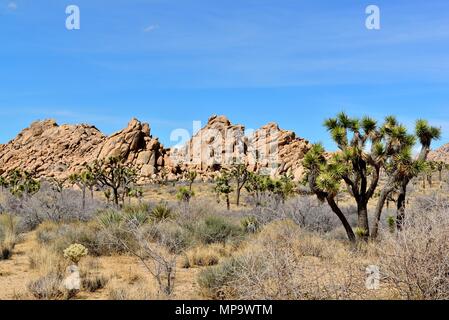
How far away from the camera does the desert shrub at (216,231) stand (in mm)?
13859

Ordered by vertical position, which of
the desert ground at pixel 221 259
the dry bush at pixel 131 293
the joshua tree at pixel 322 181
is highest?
the joshua tree at pixel 322 181

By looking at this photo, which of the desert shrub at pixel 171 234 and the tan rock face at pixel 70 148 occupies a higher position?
the tan rock face at pixel 70 148

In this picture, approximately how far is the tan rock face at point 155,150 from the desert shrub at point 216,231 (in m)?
73.6

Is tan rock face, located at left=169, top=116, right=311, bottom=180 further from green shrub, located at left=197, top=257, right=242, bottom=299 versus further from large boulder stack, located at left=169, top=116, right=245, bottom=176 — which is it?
green shrub, located at left=197, top=257, right=242, bottom=299

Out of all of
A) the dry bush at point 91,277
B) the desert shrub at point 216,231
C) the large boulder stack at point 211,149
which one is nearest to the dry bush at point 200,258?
the desert shrub at point 216,231

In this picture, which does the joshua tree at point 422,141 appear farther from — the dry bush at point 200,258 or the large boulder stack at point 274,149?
the large boulder stack at point 274,149

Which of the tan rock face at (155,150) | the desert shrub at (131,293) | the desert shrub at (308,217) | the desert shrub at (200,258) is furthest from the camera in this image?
the tan rock face at (155,150)

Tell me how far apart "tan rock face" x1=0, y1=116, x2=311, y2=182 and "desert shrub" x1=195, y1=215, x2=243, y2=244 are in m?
73.6

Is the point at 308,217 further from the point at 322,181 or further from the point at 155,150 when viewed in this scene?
the point at 155,150

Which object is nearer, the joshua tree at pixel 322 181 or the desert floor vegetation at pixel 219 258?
the desert floor vegetation at pixel 219 258

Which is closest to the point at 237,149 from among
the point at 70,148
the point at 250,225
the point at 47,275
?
the point at 70,148

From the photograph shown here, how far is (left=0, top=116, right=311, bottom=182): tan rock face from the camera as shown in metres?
97.3
